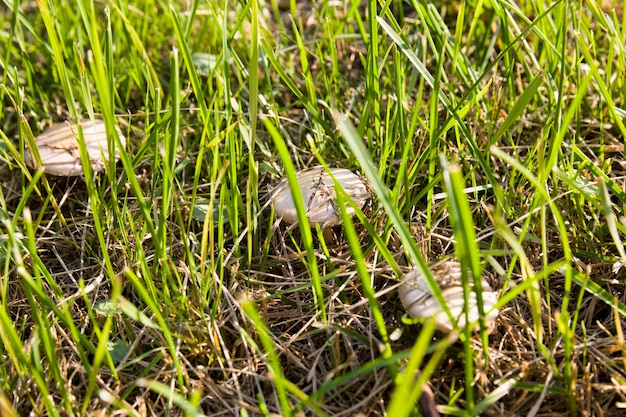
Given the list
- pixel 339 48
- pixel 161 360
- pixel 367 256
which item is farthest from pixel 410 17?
pixel 161 360

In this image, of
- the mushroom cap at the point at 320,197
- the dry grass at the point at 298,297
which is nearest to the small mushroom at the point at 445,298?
the dry grass at the point at 298,297

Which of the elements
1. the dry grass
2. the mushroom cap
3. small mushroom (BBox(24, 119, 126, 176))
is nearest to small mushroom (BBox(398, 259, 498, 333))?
the dry grass

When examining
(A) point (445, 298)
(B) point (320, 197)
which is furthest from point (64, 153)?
(A) point (445, 298)

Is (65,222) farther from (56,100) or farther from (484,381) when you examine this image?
(484,381)

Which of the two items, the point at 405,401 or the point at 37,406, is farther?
the point at 37,406

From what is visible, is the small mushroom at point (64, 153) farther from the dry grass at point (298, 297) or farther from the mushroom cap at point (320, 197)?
the mushroom cap at point (320, 197)

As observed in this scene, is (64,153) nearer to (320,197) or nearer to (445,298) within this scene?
(320,197)
